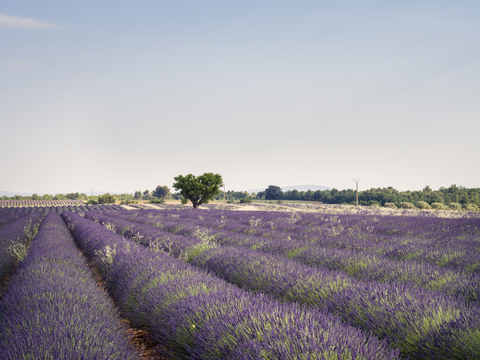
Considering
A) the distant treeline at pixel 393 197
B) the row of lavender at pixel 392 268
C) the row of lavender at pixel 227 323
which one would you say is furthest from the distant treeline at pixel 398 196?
the row of lavender at pixel 227 323

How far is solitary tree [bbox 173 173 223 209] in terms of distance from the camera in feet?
105

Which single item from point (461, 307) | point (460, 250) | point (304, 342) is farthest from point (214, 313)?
point (460, 250)

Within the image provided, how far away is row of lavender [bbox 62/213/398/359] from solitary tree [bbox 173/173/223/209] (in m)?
28.3

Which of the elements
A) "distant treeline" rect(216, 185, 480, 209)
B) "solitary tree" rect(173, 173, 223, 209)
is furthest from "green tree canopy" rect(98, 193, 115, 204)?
"distant treeline" rect(216, 185, 480, 209)

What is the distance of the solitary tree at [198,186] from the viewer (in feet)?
105

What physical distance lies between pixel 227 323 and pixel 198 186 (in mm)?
30195

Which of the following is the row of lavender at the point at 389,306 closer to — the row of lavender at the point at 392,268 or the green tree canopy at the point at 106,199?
the row of lavender at the point at 392,268

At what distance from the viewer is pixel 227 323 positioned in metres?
1.93

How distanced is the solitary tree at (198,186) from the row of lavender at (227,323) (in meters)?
28.3

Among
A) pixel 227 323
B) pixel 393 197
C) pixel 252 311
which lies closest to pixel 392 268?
pixel 252 311

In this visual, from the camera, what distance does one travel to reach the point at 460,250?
198 inches

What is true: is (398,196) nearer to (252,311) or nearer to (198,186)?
(198,186)

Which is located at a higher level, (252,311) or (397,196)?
(397,196)

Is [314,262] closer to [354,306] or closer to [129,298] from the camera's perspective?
[354,306]
